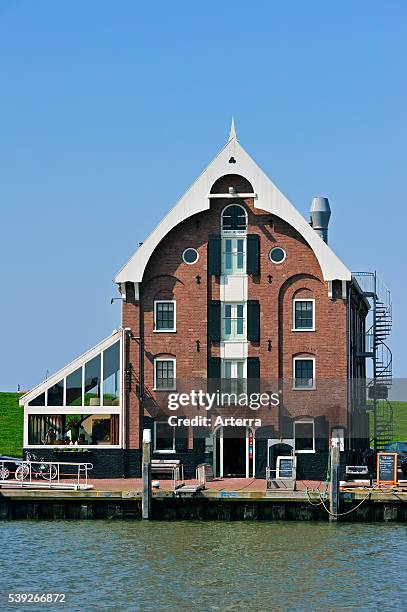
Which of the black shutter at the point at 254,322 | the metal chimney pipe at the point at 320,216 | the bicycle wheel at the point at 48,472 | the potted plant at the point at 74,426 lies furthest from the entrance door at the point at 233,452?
the metal chimney pipe at the point at 320,216

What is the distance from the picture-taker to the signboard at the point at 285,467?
2048 inches

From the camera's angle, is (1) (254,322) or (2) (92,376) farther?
(1) (254,322)

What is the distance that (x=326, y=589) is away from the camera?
38875mm

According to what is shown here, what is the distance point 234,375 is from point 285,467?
8202 millimetres

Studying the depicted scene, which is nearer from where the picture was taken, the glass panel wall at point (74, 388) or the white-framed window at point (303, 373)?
the white-framed window at point (303, 373)

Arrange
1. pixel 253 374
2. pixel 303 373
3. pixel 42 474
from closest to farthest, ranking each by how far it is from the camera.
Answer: pixel 42 474
pixel 303 373
pixel 253 374

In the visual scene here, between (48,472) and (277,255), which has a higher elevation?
(277,255)

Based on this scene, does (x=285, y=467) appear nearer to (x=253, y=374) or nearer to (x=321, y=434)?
(x=321, y=434)

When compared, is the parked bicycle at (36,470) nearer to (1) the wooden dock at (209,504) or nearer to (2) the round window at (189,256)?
(1) the wooden dock at (209,504)

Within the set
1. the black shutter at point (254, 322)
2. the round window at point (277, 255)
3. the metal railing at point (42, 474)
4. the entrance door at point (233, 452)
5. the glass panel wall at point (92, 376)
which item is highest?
the round window at point (277, 255)

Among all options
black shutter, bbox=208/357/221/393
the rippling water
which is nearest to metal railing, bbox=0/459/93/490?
the rippling water

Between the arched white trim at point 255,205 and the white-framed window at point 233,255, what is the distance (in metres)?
1.88

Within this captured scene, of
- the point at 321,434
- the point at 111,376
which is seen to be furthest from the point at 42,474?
the point at 321,434

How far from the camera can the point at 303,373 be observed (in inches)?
2330
